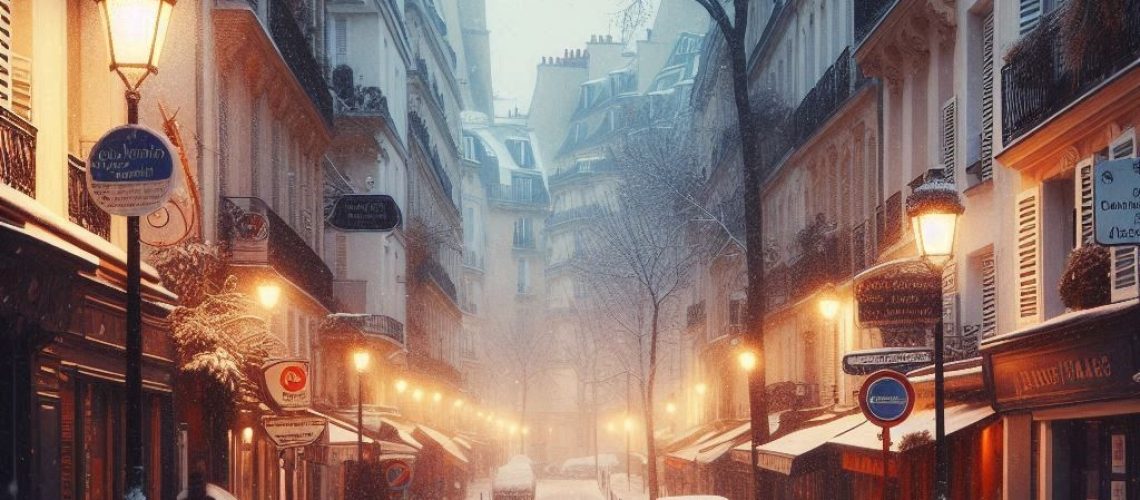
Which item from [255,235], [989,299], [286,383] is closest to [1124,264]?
[989,299]

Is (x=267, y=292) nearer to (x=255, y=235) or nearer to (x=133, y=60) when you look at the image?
(x=255, y=235)

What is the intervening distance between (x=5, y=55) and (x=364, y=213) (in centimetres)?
1936

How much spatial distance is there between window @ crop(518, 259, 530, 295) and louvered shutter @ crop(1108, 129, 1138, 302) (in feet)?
339

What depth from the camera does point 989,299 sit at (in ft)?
65.1

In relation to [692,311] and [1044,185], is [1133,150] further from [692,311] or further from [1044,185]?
[692,311]

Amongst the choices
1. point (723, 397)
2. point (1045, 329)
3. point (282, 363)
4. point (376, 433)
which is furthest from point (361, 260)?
point (1045, 329)

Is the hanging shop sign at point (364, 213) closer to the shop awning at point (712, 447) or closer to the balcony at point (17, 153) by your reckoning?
the shop awning at point (712, 447)

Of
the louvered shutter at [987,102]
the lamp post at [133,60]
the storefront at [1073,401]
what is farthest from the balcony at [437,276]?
the lamp post at [133,60]

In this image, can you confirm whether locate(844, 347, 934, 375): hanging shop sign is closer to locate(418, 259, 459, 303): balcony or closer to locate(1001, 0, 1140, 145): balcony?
locate(1001, 0, 1140, 145): balcony

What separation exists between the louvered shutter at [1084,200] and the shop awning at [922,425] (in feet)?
10.0

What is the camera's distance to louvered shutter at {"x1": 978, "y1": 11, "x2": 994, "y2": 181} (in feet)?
64.3

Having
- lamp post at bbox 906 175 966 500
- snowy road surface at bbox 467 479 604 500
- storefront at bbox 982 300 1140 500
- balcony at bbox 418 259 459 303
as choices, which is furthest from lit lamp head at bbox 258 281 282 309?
snowy road surface at bbox 467 479 604 500

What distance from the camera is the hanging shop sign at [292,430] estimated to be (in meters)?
24.2

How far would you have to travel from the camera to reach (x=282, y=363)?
22656 mm
